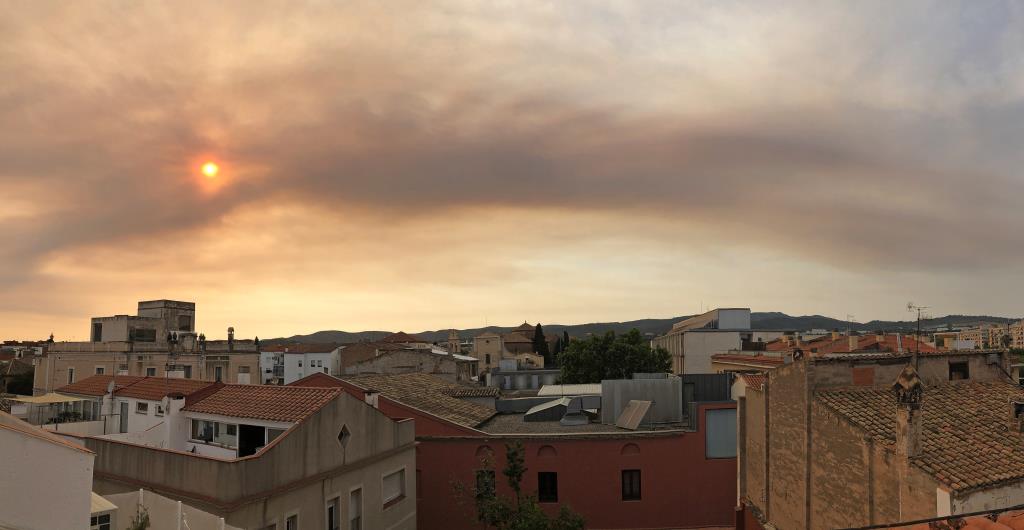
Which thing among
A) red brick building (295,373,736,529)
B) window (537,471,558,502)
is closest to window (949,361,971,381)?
red brick building (295,373,736,529)

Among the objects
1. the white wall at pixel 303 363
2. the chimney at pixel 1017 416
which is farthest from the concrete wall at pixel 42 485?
the white wall at pixel 303 363

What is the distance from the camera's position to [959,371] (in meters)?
22.3

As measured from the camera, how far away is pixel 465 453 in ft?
104

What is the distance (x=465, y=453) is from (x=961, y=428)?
2001 centimetres

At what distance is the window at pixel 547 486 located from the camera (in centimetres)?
3181

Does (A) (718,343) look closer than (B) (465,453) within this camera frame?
No

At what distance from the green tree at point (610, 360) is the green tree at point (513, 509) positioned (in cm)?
3584

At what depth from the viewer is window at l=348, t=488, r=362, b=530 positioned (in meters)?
23.5

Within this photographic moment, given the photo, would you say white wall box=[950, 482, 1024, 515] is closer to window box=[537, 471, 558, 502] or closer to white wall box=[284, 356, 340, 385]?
window box=[537, 471, 558, 502]

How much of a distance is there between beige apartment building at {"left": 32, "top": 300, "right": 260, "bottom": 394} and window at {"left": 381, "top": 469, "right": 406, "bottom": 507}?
33.9 meters

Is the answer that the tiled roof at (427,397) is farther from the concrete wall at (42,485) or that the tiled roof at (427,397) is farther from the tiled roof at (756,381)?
the concrete wall at (42,485)

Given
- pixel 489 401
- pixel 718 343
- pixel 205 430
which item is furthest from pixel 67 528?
pixel 718 343

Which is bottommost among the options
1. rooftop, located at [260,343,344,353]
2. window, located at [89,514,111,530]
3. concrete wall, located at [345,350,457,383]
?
rooftop, located at [260,343,344,353]

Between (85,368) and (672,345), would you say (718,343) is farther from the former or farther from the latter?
(85,368)
